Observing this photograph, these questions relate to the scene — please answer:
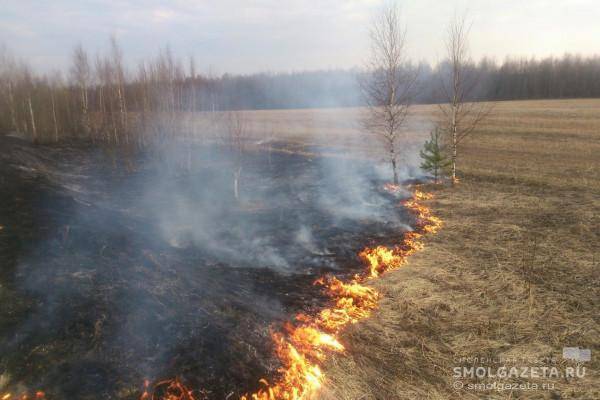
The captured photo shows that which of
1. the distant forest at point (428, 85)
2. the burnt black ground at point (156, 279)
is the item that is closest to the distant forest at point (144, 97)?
the distant forest at point (428, 85)

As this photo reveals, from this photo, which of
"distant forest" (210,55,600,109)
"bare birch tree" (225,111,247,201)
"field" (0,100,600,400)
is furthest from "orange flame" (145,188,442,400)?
"distant forest" (210,55,600,109)

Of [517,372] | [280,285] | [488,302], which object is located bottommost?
[517,372]

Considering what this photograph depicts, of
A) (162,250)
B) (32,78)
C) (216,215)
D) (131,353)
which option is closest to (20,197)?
(162,250)

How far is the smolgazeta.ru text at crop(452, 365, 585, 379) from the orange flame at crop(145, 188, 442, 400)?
183 cm

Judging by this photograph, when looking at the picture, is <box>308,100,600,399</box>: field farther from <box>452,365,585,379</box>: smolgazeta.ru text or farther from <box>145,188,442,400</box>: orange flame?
<box>145,188,442,400</box>: orange flame

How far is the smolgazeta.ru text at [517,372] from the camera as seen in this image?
5.21 meters

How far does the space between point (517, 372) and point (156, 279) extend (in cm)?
630

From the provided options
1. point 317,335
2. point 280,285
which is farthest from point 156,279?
point 317,335

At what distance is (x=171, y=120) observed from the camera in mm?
22312

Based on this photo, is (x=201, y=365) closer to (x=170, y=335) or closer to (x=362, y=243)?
(x=170, y=335)

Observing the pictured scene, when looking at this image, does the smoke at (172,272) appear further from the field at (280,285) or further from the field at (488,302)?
the field at (488,302)

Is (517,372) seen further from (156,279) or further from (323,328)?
(156,279)

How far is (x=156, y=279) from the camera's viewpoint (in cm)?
705

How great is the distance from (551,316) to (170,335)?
6589mm
